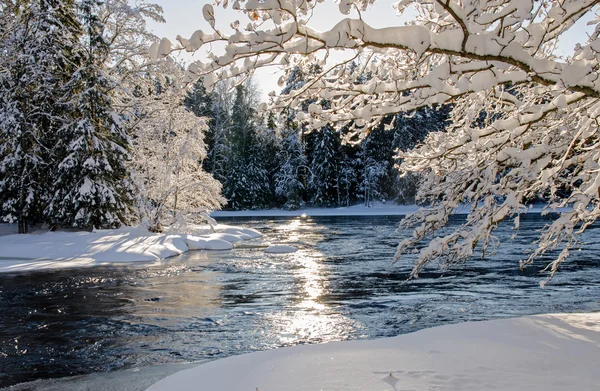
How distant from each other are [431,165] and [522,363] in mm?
1922

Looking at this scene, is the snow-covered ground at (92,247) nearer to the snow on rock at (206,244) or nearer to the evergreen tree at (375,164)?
the snow on rock at (206,244)

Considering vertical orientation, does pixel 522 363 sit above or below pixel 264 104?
below

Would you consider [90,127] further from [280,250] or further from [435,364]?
[435,364]

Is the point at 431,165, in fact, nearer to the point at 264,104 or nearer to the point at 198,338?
the point at 264,104

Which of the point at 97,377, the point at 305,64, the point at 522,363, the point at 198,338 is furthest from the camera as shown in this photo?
the point at 198,338

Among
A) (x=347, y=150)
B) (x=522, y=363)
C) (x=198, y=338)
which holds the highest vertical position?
(x=347, y=150)

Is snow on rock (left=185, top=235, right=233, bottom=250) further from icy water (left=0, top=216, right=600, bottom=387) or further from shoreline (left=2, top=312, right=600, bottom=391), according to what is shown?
shoreline (left=2, top=312, right=600, bottom=391)

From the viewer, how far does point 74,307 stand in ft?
33.6

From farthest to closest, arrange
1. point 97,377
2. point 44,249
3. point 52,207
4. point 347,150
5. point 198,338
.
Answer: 1. point 347,150
2. point 52,207
3. point 44,249
4. point 198,338
5. point 97,377

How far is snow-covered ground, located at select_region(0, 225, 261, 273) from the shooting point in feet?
54.1

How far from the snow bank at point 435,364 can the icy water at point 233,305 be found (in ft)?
3.67

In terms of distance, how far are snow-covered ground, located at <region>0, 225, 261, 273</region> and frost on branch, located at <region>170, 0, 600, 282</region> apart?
13.9 metres

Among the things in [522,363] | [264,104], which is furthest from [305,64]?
[522,363]

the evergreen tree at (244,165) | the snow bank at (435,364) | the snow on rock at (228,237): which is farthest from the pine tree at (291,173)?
the snow bank at (435,364)
